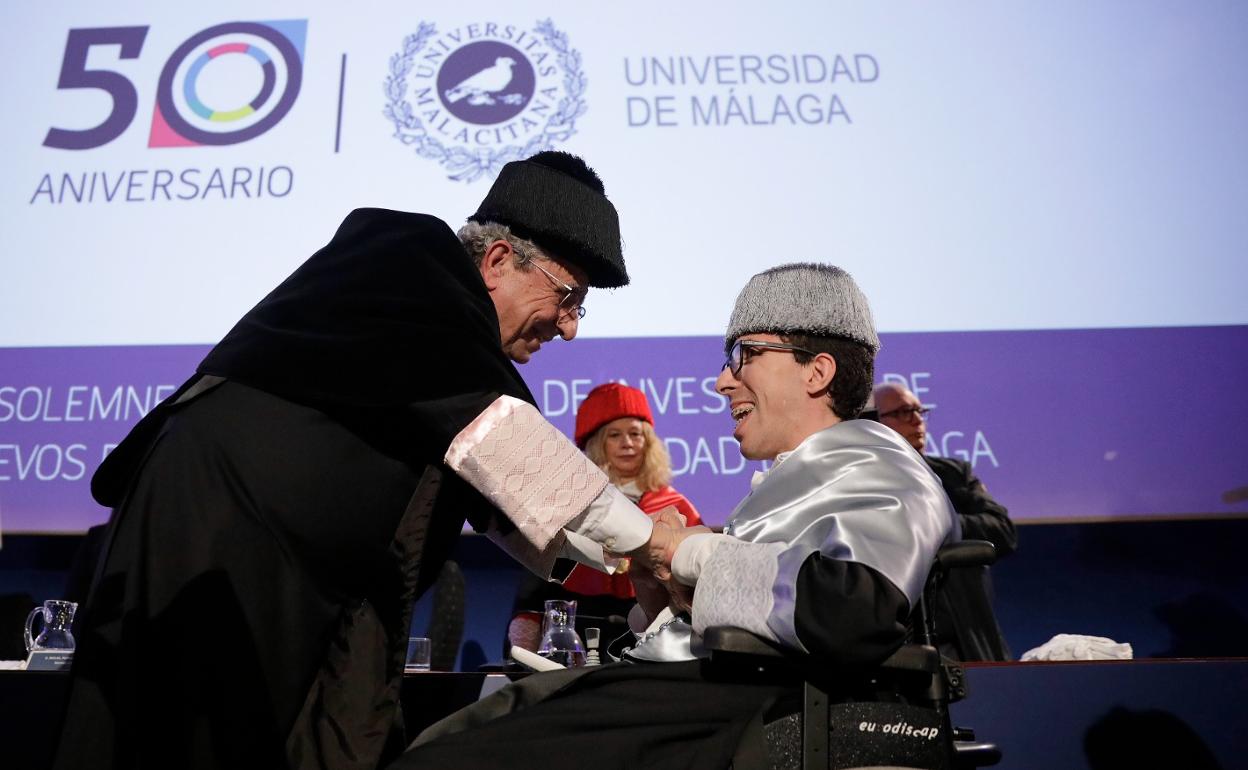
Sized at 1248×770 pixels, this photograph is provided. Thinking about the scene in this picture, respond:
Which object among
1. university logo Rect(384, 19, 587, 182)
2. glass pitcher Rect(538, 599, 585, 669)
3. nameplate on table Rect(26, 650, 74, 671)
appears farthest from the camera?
university logo Rect(384, 19, 587, 182)

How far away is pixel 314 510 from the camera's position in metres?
1.56

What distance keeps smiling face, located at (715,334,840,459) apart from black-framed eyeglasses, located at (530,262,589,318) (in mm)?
373

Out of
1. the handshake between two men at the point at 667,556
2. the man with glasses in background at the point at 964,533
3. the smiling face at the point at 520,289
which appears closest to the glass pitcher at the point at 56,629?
the smiling face at the point at 520,289

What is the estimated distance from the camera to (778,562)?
1566 millimetres

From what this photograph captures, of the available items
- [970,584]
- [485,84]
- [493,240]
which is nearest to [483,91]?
[485,84]

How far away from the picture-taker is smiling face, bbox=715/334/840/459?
2002 millimetres

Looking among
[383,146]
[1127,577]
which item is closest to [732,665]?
[383,146]

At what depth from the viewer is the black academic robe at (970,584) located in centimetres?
392

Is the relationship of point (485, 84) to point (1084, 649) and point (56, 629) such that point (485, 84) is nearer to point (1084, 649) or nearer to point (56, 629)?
point (56, 629)

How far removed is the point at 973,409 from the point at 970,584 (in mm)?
819

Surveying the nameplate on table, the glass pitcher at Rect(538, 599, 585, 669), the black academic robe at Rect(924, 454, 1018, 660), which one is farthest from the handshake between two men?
the black academic robe at Rect(924, 454, 1018, 660)

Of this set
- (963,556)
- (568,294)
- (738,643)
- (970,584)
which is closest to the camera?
(738,643)

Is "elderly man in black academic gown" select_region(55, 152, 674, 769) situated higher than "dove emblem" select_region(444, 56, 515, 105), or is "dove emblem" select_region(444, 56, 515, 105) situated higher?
"dove emblem" select_region(444, 56, 515, 105)

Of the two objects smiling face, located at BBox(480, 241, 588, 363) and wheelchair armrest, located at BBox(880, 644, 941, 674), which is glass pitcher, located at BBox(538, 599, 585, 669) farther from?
wheelchair armrest, located at BBox(880, 644, 941, 674)
